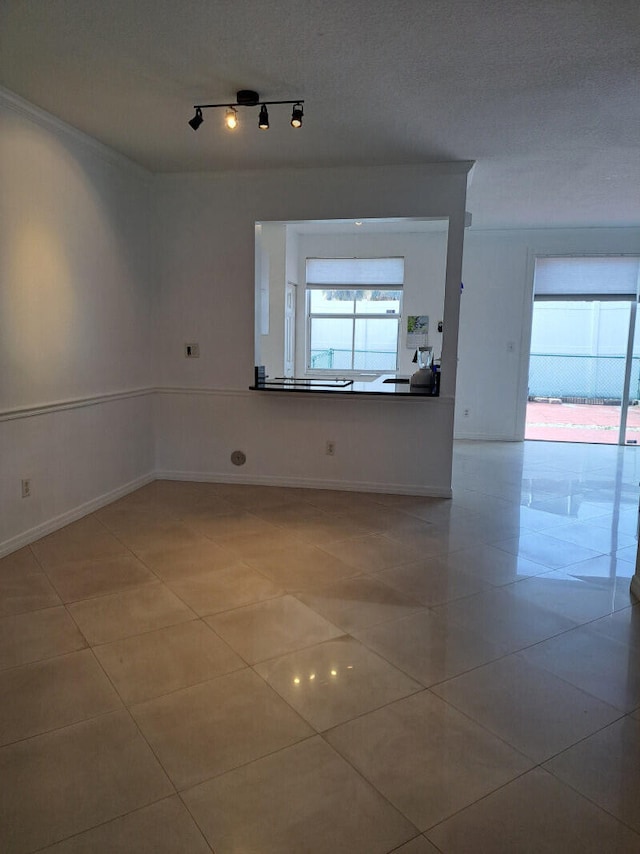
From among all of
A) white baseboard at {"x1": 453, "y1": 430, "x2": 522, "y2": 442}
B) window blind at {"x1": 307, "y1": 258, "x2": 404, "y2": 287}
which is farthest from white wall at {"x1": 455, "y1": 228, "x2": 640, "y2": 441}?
window blind at {"x1": 307, "y1": 258, "x2": 404, "y2": 287}

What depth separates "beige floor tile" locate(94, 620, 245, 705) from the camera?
82.4 inches

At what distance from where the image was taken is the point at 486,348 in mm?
7387

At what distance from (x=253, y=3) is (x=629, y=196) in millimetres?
4383

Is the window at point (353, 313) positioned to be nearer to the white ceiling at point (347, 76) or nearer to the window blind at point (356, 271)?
the window blind at point (356, 271)

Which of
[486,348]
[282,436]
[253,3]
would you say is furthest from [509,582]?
[486,348]

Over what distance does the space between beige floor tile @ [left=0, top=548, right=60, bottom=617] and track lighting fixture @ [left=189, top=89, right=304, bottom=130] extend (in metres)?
2.58

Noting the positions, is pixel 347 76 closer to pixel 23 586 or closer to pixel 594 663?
pixel 594 663

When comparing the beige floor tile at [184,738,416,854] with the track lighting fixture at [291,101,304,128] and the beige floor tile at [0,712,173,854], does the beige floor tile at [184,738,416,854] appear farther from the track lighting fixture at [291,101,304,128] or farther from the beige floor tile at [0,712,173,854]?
the track lighting fixture at [291,101,304,128]

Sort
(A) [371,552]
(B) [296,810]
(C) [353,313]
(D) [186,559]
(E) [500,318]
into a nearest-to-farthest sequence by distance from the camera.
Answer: (B) [296,810]
(D) [186,559]
(A) [371,552]
(E) [500,318]
(C) [353,313]

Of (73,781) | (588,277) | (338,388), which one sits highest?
(588,277)

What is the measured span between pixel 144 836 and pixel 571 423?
737 cm

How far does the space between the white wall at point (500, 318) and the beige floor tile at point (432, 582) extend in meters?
4.51

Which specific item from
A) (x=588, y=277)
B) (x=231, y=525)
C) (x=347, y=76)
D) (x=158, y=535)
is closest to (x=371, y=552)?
(x=231, y=525)

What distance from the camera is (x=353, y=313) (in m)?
7.93
